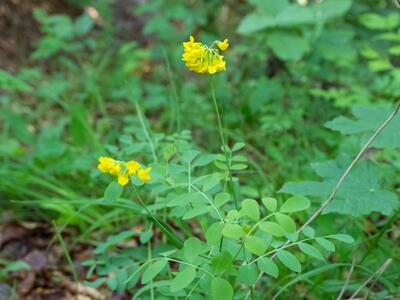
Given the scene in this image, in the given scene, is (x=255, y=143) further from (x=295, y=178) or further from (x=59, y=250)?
(x=59, y=250)

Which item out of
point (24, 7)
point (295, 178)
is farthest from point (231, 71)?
point (24, 7)

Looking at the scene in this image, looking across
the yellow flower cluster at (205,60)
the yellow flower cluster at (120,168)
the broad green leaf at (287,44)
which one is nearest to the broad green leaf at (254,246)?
the yellow flower cluster at (120,168)

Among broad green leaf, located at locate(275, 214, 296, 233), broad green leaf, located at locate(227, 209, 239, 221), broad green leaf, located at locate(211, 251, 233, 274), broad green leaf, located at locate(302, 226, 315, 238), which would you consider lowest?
broad green leaf, located at locate(302, 226, 315, 238)

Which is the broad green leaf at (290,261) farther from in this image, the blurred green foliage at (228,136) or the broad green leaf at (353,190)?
the broad green leaf at (353,190)

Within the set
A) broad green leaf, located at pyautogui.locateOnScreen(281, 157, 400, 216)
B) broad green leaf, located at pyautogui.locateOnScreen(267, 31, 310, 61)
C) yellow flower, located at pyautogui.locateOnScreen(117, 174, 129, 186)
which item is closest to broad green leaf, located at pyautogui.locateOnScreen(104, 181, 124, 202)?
yellow flower, located at pyautogui.locateOnScreen(117, 174, 129, 186)

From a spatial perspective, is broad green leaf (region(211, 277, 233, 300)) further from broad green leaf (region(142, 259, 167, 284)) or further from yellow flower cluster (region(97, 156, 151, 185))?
yellow flower cluster (region(97, 156, 151, 185))

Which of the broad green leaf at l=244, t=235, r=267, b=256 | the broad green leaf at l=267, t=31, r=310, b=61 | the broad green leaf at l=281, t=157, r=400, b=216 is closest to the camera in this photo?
the broad green leaf at l=244, t=235, r=267, b=256

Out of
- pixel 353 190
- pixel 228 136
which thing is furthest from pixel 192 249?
pixel 228 136
